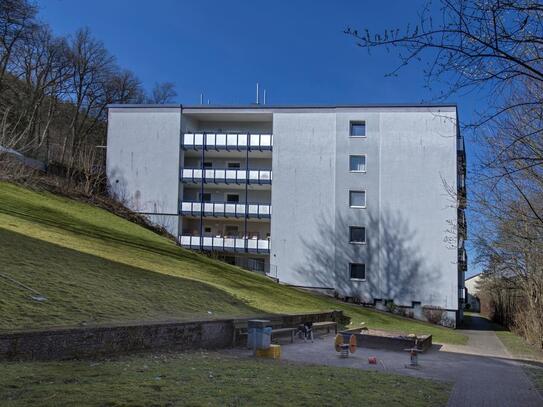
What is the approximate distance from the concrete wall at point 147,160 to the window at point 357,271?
14664 mm

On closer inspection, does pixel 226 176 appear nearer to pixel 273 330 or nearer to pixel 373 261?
pixel 373 261

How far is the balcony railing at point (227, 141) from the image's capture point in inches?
1853

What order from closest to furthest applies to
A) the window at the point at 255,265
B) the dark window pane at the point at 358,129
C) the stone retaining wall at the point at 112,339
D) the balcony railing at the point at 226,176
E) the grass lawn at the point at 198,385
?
the grass lawn at the point at 198,385 → the stone retaining wall at the point at 112,339 → the dark window pane at the point at 358,129 → the window at the point at 255,265 → the balcony railing at the point at 226,176

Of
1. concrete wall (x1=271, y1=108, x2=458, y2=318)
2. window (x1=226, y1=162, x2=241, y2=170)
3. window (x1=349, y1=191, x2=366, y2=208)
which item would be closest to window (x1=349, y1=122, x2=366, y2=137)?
concrete wall (x1=271, y1=108, x2=458, y2=318)

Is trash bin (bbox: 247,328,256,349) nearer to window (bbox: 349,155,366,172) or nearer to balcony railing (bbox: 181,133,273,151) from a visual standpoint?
window (bbox: 349,155,366,172)

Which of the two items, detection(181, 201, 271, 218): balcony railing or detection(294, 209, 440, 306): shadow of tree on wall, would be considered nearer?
detection(294, 209, 440, 306): shadow of tree on wall

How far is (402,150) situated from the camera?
A: 43.8m

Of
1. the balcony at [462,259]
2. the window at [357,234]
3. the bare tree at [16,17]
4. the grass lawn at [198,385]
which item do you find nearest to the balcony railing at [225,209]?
the window at [357,234]

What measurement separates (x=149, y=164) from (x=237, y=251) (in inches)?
410

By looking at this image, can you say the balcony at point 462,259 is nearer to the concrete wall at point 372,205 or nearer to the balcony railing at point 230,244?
the concrete wall at point 372,205

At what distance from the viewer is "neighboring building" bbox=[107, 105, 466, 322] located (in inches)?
1683

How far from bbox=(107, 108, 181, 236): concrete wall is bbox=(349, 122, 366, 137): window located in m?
14.3

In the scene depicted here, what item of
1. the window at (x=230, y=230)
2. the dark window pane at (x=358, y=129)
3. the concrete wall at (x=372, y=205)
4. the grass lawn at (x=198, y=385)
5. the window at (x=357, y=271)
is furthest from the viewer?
the window at (x=230, y=230)

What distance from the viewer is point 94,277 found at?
15.8 m
